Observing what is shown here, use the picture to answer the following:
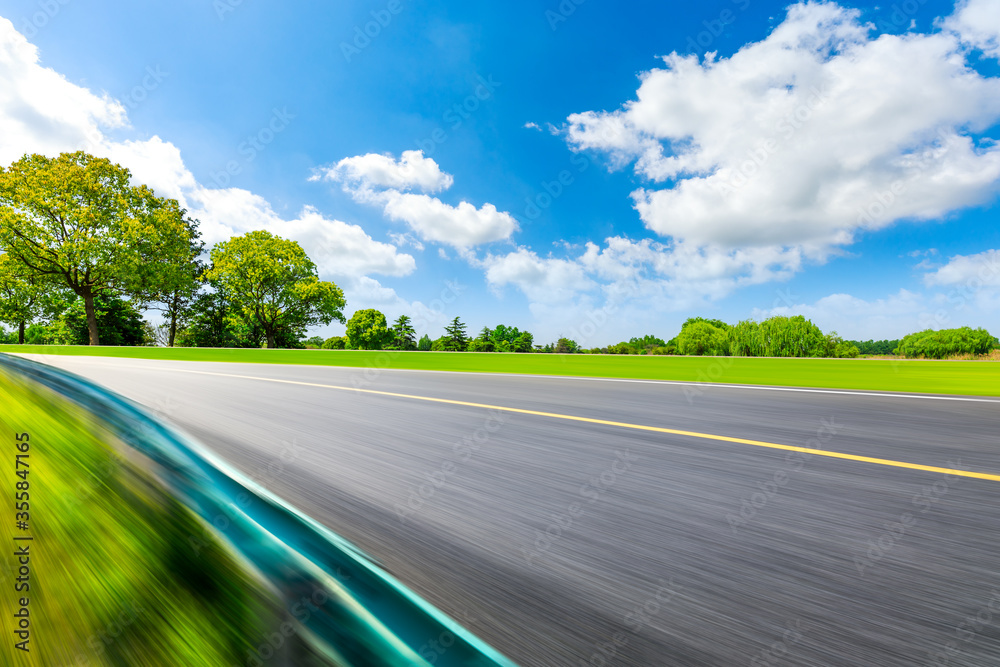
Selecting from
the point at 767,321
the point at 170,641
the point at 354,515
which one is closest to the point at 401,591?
the point at 170,641

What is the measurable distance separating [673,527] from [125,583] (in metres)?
2.28

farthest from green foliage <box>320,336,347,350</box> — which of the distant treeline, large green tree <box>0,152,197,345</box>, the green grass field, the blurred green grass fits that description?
the blurred green grass

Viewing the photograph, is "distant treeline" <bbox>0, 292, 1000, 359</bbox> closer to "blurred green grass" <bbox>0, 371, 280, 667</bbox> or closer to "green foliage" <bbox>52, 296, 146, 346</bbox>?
"green foliage" <bbox>52, 296, 146, 346</bbox>

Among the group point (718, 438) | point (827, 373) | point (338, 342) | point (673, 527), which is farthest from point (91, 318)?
point (827, 373)

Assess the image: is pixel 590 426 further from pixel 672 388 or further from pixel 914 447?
pixel 672 388

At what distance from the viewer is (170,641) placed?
110 centimetres

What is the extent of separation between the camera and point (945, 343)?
17.1 meters

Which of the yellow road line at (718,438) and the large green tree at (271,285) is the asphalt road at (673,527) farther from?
the large green tree at (271,285)

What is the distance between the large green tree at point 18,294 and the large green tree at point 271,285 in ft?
39.3

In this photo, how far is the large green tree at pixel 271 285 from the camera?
134 feet

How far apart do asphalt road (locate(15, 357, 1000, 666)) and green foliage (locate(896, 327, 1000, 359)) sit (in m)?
16.0

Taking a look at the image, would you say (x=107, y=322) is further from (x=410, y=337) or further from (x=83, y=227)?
(x=410, y=337)

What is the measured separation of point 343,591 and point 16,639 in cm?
94

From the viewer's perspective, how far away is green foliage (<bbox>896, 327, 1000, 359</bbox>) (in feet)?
49.8
